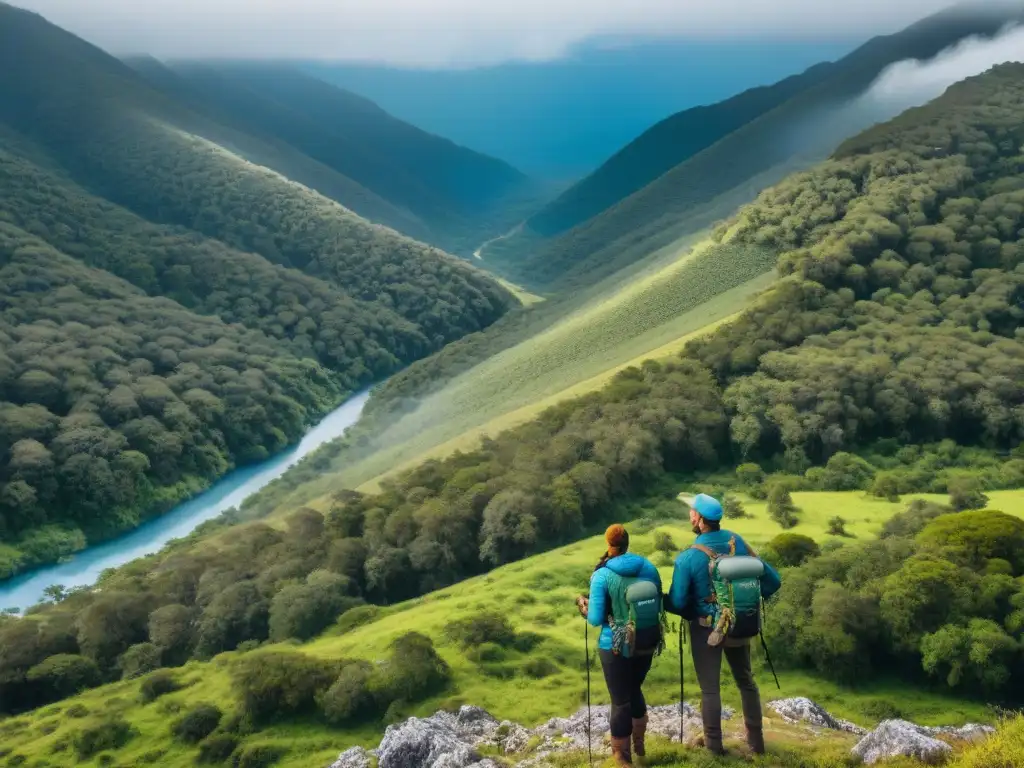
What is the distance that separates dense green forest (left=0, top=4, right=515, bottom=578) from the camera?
81.6 meters

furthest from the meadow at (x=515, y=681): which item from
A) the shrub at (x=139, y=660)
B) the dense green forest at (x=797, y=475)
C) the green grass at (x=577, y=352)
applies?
the green grass at (x=577, y=352)

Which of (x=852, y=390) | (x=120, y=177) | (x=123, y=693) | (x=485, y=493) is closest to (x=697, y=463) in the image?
→ (x=852, y=390)

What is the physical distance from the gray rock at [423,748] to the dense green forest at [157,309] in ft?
202

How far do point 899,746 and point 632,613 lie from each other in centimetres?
665

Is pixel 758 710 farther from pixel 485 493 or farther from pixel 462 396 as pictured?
pixel 462 396

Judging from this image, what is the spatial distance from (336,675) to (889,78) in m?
188

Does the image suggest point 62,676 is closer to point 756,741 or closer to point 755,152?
point 756,741

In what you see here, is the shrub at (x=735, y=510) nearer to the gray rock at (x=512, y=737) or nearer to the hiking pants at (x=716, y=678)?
the gray rock at (x=512, y=737)

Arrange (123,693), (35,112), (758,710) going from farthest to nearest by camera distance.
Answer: (35,112) → (123,693) → (758,710)

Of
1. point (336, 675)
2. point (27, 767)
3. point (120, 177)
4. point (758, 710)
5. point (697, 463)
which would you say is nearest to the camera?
point (758, 710)

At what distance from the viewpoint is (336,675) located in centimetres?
3028

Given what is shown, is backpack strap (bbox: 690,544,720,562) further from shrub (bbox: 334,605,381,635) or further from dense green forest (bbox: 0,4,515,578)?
dense green forest (bbox: 0,4,515,578)

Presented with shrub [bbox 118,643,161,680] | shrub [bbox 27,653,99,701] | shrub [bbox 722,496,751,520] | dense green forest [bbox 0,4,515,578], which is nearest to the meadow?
shrub [bbox 722,496,751,520]

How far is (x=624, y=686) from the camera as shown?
13.0 meters
